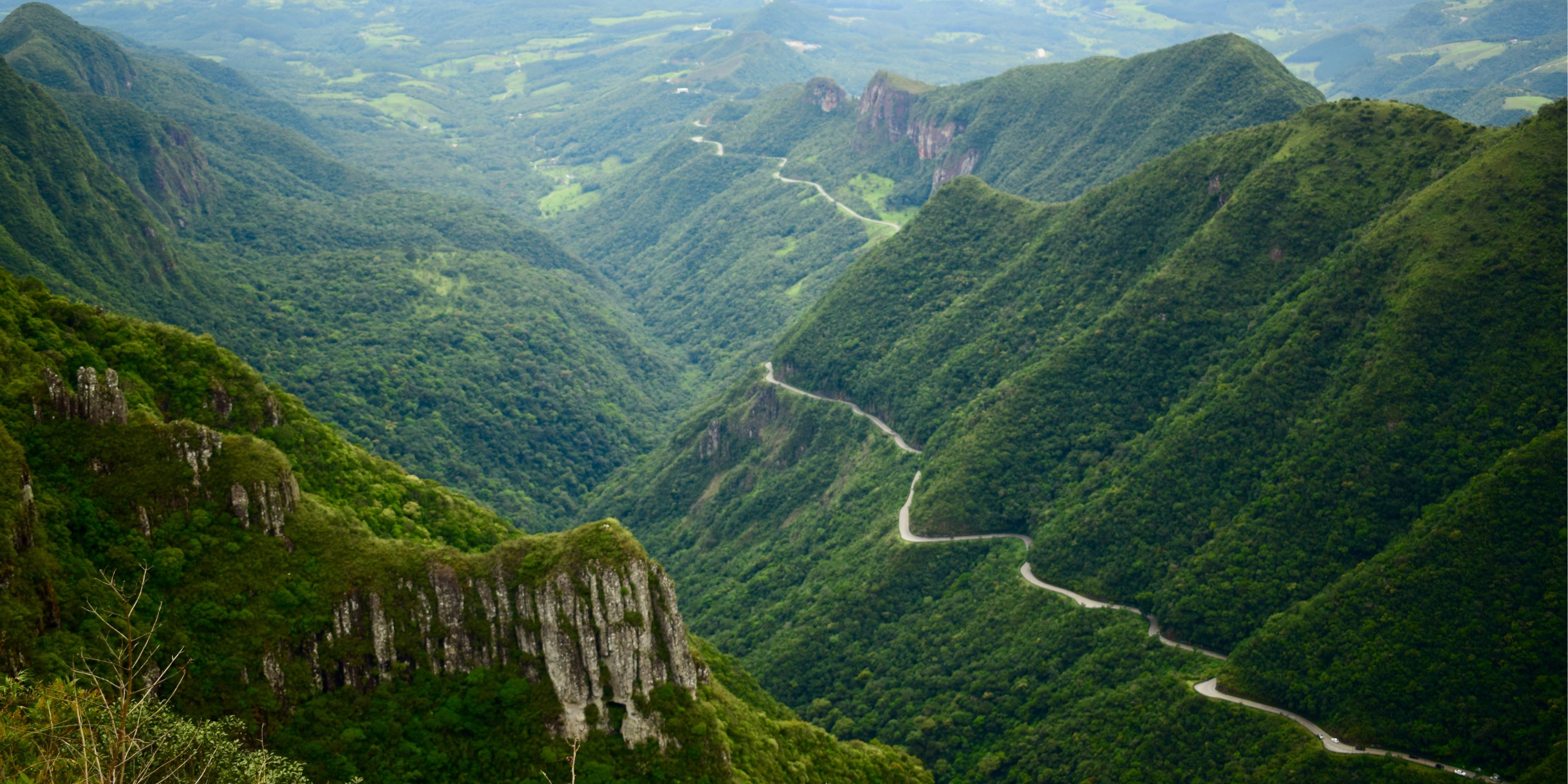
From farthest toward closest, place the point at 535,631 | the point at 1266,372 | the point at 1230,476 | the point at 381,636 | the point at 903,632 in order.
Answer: the point at 903,632
the point at 1266,372
the point at 1230,476
the point at 535,631
the point at 381,636

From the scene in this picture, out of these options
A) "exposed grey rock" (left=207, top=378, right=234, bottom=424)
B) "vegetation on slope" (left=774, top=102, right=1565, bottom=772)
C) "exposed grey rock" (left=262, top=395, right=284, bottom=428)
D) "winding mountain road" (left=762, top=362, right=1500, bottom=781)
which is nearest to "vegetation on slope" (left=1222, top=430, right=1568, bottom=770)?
"vegetation on slope" (left=774, top=102, right=1565, bottom=772)

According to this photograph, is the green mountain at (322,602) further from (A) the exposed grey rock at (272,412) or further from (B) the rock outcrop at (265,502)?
(A) the exposed grey rock at (272,412)

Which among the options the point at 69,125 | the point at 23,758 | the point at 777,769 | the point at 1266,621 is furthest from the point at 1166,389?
the point at 69,125

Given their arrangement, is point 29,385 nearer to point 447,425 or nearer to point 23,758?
point 23,758

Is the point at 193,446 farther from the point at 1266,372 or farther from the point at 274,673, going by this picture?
the point at 1266,372

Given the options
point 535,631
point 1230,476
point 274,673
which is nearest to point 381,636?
point 274,673

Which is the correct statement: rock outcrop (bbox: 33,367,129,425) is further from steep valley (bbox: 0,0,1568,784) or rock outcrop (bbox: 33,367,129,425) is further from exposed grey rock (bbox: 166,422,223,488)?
exposed grey rock (bbox: 166,422,223,488)
